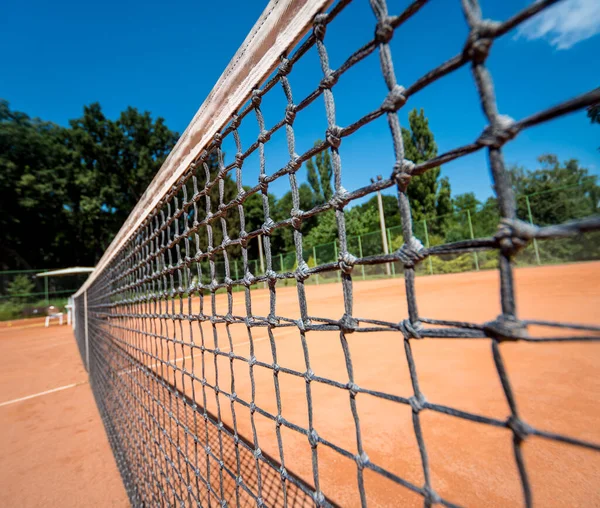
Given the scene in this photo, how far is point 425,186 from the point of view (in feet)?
63.4

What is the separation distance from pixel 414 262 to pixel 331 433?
168 centimetres

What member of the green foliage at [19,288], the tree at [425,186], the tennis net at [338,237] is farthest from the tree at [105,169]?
the tennis net at [338,237]

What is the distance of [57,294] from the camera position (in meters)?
17.0

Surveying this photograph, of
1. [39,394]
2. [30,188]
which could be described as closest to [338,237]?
[39,394]

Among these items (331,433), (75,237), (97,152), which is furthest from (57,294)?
(331,433)

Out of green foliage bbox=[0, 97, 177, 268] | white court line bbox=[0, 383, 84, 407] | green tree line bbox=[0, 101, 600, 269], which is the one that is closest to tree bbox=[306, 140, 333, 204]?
green tree line bbox=[0, 101, 600, 269]

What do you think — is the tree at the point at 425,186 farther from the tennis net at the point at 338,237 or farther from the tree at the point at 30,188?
the tree at the point at 30,188

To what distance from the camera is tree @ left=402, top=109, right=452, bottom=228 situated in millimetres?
18469

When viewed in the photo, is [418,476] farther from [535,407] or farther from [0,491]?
[0,491]

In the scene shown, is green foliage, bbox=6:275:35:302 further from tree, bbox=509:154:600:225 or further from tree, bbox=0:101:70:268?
tree, bbox=509:154:600:225

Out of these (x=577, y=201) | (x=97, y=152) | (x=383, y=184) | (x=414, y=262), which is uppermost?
(x=97, y=152)

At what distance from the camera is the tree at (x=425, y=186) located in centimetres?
1847

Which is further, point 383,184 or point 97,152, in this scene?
point 97,152

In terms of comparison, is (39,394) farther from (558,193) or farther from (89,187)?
(89,187)
